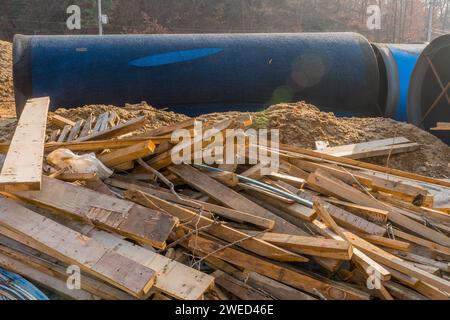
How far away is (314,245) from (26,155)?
2463 millimetres

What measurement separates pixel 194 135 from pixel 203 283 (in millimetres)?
1682

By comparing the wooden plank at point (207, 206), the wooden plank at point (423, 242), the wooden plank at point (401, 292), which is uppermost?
the wooden plank at point (207, 206)

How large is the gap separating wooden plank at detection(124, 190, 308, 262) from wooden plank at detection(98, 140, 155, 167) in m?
0.44

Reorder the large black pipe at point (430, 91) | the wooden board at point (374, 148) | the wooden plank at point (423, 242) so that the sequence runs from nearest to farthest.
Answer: the wooden plank at point (423, 242), the wooden board at point (374, 148), the large black pipe at point (430, 91)

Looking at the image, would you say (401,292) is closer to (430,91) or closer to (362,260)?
(362,260)

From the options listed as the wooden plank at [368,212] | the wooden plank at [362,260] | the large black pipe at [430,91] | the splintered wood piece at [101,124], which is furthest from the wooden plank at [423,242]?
the large black pipe at [430,91]

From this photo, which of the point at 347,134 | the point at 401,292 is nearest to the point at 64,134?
the point at 347,134

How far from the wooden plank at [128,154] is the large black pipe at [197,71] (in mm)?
4960

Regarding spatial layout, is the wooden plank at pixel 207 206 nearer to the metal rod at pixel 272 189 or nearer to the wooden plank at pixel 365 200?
the metal rod at pixel 272 189

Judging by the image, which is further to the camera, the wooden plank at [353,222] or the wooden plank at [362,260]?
the wooden plank at [353,222]

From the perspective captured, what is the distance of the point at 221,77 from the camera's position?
934 cm

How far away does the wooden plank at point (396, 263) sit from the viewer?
11.2 ft

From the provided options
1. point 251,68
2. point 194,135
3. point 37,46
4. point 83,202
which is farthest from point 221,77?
point 83,202

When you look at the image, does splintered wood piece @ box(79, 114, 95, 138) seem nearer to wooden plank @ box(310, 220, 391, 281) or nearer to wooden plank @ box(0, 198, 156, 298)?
wooden plank @ box(0, 198, 156, 298)
